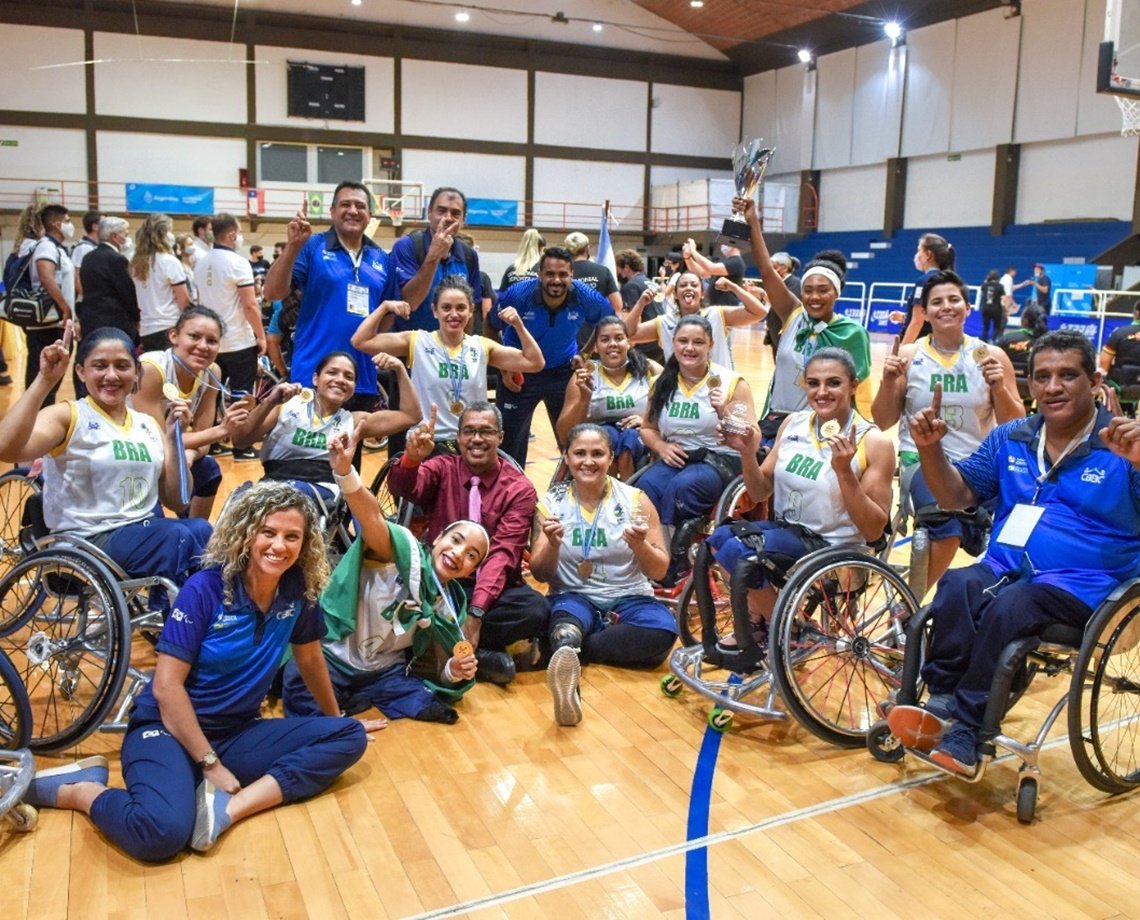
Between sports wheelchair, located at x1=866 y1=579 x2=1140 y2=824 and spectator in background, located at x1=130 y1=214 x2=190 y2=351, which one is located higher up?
spectator in background, located at x1=130 y1=214 x2=190 y2=351

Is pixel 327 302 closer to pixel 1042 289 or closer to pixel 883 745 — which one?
pixel 883 745

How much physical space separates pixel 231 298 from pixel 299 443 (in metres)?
2.87

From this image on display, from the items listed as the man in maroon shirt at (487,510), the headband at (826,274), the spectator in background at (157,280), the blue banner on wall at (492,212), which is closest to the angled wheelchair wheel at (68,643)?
the man in maroon shirt at (487,510)

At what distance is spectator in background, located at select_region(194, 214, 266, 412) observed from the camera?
248 inches

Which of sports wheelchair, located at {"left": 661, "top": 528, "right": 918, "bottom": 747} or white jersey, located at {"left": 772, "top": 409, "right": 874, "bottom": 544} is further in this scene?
white jersey, located at {"left": 772, "top": 409, "right": 874, "bottom": 544}

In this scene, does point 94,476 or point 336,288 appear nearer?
point 94,476

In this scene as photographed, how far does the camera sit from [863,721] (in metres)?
3.21

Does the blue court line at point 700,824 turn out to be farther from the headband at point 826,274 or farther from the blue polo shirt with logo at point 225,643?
the headband at point 826,274

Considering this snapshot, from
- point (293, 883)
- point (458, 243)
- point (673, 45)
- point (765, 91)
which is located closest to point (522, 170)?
point (673, 45)

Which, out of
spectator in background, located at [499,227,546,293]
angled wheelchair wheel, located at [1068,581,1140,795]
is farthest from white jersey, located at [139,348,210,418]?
angled wheelchair wheel, located at [1068,581,1140,795]

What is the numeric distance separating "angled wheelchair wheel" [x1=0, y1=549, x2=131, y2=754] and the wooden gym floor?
20 centimetres

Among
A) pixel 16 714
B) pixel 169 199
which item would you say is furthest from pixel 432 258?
pixel 169 199

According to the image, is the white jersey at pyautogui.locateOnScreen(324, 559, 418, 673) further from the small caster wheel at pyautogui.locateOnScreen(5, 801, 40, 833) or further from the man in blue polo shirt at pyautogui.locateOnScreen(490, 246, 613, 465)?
the man in blue polo shirt at pyautogui.locateOnScreen(490, 246, 613, 465)

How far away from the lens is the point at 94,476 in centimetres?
310
